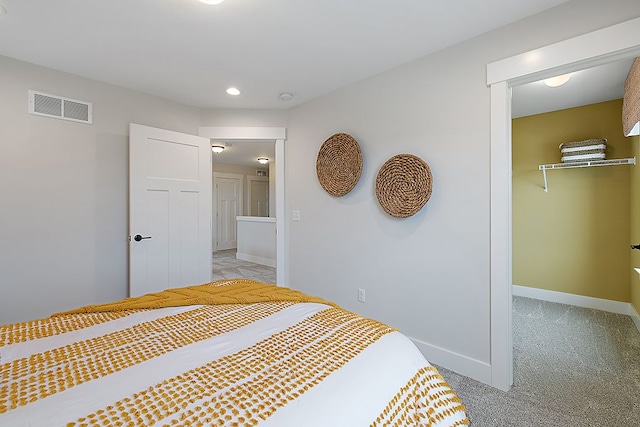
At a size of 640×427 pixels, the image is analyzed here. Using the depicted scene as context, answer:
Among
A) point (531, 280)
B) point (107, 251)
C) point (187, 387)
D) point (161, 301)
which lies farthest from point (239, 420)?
point (531, 280)

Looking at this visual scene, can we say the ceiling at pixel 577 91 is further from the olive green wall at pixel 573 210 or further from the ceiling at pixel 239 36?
the ceiling at pixel 239 36

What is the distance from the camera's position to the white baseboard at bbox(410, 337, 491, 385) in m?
1.95

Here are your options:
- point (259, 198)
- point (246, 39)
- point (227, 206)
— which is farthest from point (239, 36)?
point (259, 198)

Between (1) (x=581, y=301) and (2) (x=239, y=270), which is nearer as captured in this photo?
(1) (x=581, y=301)

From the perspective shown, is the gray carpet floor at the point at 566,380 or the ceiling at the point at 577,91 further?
the ceiling at the point at 577,91

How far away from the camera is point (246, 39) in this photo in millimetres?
1985

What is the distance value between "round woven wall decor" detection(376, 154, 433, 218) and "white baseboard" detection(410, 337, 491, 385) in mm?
1021

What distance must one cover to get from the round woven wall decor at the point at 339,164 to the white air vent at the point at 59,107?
2080mm

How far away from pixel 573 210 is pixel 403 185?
98.5 inches

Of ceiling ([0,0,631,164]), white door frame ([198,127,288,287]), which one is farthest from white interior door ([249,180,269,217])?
ceiling ([0,0,631,164])

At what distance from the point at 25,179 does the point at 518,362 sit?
13.0 ft

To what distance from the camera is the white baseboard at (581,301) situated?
305 cm

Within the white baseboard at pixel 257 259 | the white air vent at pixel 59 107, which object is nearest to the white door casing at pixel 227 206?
the white baseboard at pixel 257 259

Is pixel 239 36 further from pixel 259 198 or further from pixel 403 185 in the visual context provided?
pixel 259 198
